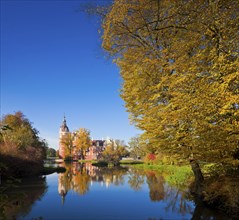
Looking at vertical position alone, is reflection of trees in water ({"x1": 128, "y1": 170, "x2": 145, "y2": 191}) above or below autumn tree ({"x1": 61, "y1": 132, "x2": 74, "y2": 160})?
below

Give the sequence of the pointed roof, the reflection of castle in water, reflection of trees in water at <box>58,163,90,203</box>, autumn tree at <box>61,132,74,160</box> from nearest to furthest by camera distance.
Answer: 1. reflection of trees in water at <box>58,163,90,203</box>
2. the reflection of castle in water
3. autumn tree at <box>61,132,74,160</box>
4. the pointed roof

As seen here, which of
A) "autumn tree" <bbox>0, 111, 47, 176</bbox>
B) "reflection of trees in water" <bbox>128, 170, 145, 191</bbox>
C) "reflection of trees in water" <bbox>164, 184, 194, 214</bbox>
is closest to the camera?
"reflection of trees in water" <bbox>164, 184, 194, 214</bbox>

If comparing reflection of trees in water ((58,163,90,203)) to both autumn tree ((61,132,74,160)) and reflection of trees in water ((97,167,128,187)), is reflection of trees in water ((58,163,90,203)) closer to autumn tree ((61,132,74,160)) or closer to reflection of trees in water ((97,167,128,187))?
reflection of trees in water ((97,167,128,187))

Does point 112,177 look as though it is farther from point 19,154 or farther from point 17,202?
point 17,202

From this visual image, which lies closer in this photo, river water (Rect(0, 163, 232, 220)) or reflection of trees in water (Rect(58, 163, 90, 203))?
river water (Rect(0, 163, 232, 220))

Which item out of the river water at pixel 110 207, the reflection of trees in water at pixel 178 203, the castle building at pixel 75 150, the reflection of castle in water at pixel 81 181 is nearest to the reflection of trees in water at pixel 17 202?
the river water at pixel 110 207

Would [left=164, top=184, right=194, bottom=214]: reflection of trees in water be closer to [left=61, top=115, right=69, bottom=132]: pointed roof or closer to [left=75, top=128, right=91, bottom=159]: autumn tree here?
[left=75, top=128, right=91, bottom=159]: autumn tree

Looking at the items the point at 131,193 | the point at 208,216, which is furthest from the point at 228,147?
the point at 131,193

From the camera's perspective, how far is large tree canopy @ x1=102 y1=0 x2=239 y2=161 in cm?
733

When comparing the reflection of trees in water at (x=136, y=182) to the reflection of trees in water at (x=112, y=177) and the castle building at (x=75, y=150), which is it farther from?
the castle building at (x=75, y=150)

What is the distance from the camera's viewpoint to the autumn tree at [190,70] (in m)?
7.34

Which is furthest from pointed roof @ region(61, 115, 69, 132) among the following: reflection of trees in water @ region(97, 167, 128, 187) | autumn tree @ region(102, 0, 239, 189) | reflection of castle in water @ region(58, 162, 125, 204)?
autumn tree @ region(102, 0, 239, 189)

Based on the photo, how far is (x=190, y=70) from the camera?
27.0 feet

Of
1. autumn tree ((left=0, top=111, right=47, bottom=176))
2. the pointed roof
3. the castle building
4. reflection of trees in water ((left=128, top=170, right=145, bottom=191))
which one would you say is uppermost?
the pointed roof
